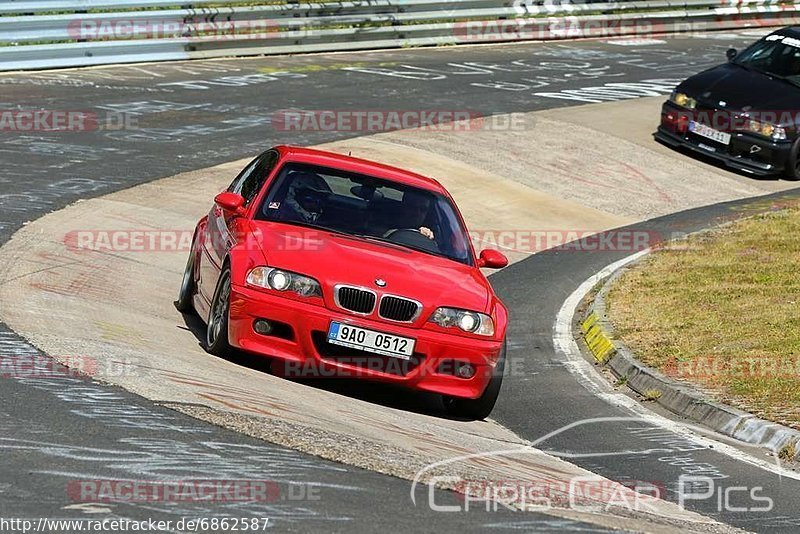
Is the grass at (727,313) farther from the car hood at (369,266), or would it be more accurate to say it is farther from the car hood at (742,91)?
the car hood at (742,91)

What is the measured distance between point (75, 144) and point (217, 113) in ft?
10.2

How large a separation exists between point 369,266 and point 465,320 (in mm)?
720

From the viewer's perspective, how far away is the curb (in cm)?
891

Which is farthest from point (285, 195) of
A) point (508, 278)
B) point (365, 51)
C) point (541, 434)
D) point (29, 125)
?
point (365, 51)

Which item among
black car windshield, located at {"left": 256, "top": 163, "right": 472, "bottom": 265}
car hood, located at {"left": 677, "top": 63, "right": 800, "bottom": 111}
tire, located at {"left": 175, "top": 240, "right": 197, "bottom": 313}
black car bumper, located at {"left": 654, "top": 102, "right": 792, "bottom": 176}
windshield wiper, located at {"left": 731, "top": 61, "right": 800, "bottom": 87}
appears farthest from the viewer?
windshield wiper, located at {"left": 731, "top": 61, "right": 800, "bottom": 87}

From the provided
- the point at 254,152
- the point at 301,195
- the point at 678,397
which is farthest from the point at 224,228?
the point at 254,152

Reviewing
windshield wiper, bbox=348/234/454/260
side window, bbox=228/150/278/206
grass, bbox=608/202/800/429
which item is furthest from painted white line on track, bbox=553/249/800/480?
side window, bbox=228/150/278/206

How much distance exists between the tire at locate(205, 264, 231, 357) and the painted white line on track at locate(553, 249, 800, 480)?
3.06 m

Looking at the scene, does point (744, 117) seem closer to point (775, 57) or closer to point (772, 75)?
point (772, 75)

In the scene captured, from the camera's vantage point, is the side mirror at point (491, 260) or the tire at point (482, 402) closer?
the tire at point (482, 402)

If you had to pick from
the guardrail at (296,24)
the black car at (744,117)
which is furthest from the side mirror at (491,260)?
the guardrail at (296,24)

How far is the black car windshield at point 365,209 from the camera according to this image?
9.52 metres

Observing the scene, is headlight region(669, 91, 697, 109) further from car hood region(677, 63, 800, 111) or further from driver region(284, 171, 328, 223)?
driver region(284, 171, 328, 223)

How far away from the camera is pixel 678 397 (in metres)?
9.91
